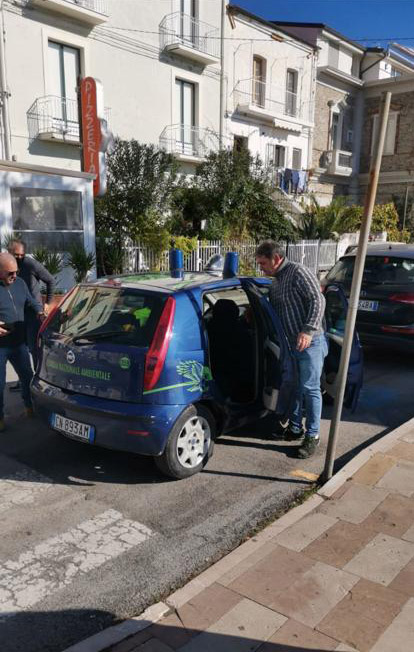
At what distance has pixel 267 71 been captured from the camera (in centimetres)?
2267

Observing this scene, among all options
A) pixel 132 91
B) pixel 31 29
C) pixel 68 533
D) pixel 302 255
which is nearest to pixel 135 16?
pixel 132 91

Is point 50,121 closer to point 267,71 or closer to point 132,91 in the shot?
point 132,91

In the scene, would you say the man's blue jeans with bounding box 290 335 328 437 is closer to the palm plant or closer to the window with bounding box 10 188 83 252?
the palm plant

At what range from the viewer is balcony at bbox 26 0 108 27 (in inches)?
583

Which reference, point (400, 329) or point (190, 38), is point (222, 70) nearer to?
point (190, 38)

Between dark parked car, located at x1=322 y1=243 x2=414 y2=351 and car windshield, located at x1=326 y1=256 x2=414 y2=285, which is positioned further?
car windshield, located at x1=326 y1=256 x2=414 y2=285

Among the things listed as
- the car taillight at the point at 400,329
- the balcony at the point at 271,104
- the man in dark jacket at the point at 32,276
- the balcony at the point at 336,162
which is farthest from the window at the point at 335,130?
the man in dark jacket at the point at 32,276

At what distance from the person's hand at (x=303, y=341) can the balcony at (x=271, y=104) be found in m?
19.7

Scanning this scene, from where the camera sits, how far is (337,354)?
17.1 feet

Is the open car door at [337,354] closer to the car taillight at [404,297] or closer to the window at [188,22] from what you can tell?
the car taillight at [404,297]

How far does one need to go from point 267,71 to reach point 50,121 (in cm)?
1139

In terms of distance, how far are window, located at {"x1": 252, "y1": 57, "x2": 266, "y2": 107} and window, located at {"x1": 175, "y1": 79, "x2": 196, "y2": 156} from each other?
3693 millimetres

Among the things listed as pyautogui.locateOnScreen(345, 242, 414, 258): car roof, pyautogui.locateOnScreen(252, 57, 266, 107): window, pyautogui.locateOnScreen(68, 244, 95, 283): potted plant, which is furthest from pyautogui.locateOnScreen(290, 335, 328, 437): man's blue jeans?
pyautogui.locateOnScreen(252, 57, 266, 107): window

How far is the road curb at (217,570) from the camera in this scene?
243 cm
